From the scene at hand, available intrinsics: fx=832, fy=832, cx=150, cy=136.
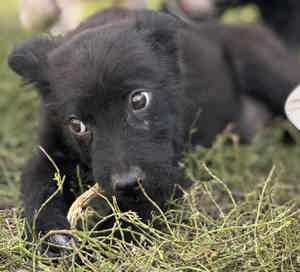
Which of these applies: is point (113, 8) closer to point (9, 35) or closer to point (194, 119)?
point (194, 119)

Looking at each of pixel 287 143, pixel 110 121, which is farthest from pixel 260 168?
pixel 110 121

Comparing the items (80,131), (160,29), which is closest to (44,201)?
(80,131)

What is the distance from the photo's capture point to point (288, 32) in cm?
618

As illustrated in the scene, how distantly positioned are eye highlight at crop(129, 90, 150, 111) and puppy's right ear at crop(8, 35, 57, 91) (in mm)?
526

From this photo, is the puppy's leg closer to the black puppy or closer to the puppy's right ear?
the black puppy

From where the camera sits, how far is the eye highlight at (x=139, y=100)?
3.46 metres

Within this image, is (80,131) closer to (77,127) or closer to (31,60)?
(77,127)

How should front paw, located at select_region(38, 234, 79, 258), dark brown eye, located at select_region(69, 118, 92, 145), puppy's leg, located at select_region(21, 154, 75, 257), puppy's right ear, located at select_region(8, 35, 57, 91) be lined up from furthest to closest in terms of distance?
puppy's right ear, located at select_region(8, 35, 57, 91) → dark brown eye, located at select_region(69, 118, 92, 145) → puppy's leg, located at select_region(21, 154, 75, 257) → front paw, located at select_region(38, 234, 79, 258)

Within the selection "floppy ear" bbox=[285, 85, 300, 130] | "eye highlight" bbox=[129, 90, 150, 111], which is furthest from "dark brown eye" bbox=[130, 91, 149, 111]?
"floppy ear" bbox=[285, 85, 300, 130]

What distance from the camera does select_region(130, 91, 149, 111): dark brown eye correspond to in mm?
3459

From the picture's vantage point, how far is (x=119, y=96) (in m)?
3.39

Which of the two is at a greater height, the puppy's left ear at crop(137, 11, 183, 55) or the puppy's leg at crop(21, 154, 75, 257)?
the puppy's left ear at crop(137, 11, 183, 55)

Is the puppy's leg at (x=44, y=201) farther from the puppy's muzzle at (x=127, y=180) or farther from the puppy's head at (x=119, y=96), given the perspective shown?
the puppy's muzzle at (x=127, y=180)

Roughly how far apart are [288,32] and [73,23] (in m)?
2.16
